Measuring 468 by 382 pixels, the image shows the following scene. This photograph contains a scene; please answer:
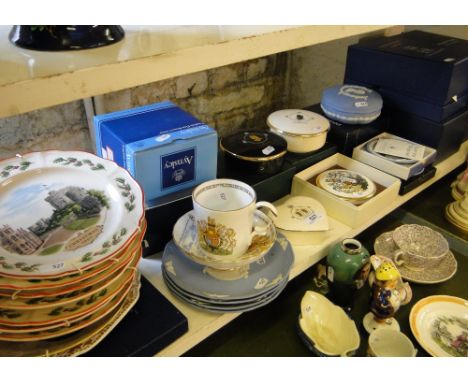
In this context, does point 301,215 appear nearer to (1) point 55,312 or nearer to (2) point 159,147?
(2) point 159,147

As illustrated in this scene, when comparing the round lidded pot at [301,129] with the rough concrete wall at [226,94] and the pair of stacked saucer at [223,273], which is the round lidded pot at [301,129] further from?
the rough concrete wall at [226,94]

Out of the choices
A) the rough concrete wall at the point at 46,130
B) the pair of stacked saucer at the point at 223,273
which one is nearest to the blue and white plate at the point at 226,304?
the pair of stacked saucer at the point at 223,273

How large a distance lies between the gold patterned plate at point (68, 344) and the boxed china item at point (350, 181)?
1.67 ft

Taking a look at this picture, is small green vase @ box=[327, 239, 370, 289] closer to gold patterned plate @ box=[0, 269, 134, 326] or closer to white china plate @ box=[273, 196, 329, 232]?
white china plate @ box=[273, 196, 329, 232]

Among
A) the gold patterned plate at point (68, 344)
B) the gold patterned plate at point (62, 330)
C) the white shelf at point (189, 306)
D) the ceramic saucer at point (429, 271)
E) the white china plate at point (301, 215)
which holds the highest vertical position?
the gold patterned plate at point (62, 330)

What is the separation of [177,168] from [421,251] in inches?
24.1

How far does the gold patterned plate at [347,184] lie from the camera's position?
3.17 feet

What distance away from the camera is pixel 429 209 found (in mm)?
1167

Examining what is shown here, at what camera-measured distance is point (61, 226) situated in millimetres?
616

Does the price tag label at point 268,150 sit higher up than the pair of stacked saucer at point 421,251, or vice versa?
the price tag label at point 268,150

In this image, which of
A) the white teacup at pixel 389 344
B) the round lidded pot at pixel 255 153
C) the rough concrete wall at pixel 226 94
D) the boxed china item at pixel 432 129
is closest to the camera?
the white teacup at pixel 389 344

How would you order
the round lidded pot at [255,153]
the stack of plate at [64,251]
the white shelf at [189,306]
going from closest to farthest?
the stack of plate at [64,251]
the white shelf at [189,306]
the round lidded pot at [255,153]

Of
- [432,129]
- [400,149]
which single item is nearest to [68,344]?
[400,149]
